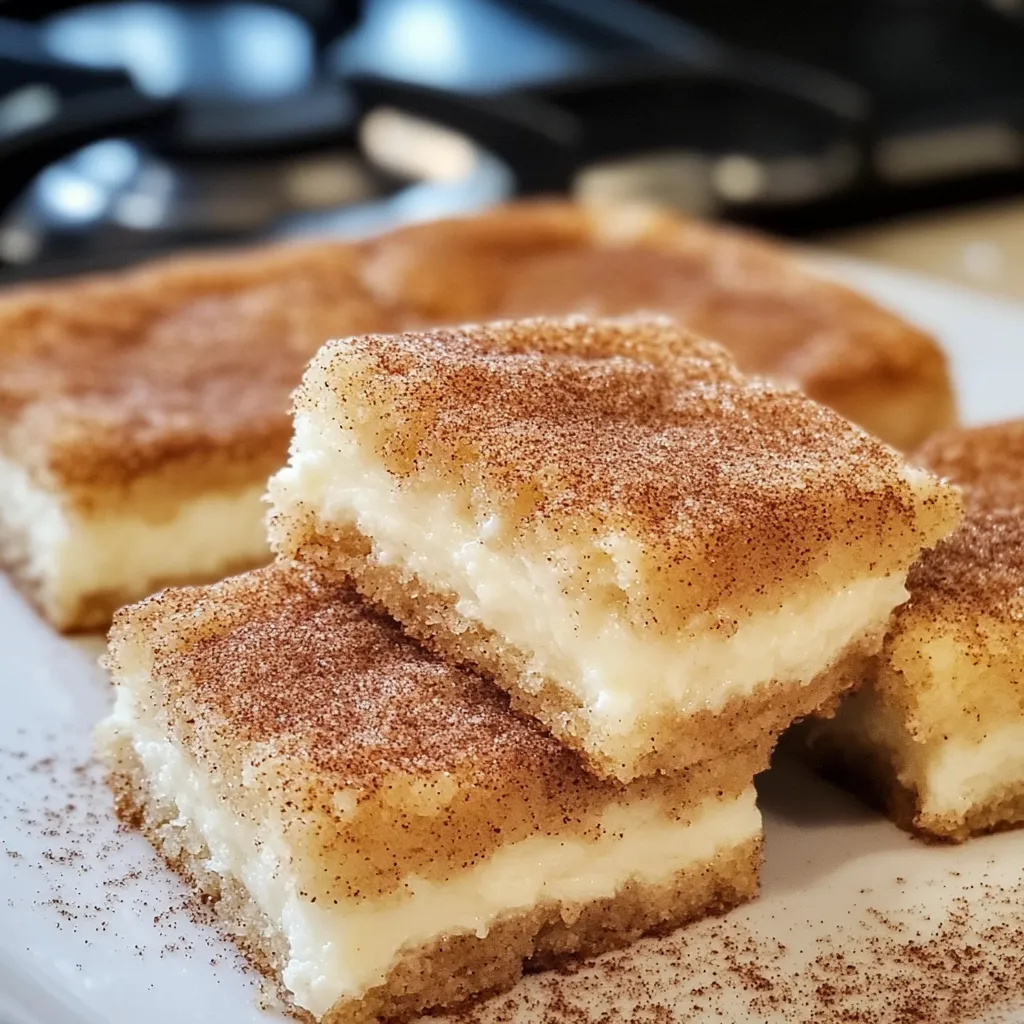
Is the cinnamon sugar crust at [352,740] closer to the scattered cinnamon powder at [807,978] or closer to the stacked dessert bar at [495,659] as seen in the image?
the stacked dessert bar at [495,659]

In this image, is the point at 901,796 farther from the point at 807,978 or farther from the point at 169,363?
the point at 169,363

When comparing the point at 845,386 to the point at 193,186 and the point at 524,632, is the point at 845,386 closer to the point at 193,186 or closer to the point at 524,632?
the point at 524,632

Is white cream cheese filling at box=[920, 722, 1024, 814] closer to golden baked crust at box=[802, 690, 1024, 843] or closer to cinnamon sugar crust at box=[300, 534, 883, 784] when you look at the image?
golden baked crust at box=[802, 690, 1024, 843]

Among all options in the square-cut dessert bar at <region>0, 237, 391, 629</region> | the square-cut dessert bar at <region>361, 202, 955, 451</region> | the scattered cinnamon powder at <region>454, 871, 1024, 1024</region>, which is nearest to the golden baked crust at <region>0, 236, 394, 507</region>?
the square-cut dessert bar at <region>0, 237, 391, 629</region>

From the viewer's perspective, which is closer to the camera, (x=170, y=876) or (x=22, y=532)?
(x=170, y=876)

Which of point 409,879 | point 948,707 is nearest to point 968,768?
point 948,707

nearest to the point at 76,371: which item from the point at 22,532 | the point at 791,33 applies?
the point at 22,532

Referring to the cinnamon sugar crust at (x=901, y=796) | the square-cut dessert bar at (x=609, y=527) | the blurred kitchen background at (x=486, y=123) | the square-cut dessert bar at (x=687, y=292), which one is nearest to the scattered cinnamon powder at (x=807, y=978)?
the cinnamon sugar crust at (x=901, y=796)
